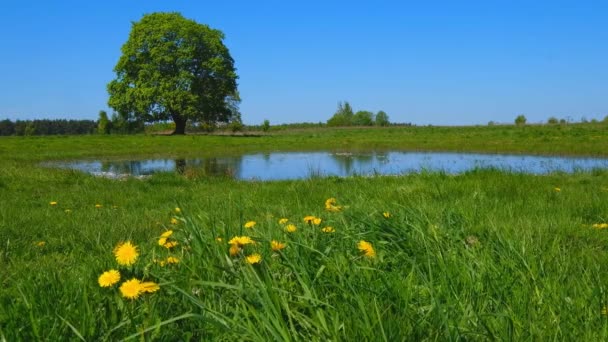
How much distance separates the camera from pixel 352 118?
84.9 m

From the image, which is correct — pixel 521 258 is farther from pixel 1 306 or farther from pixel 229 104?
pixel 229 104

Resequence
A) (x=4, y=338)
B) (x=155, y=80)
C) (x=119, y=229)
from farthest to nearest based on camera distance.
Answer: (x=155, y=80), (x=119, y=229), (x=4, y=338)

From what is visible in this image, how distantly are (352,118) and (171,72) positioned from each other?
4903cm

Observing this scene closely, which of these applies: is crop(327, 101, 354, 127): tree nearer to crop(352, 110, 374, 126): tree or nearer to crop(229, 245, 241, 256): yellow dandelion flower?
crop(352, 110, 374, 126): tree

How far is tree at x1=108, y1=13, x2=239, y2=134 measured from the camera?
3922 centimetres

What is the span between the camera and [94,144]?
30453 mm

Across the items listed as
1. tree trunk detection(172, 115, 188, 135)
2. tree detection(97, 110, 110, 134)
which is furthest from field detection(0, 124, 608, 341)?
tree detection(97, 110, 110, 134)

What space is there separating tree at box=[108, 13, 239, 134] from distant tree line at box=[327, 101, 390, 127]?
109ft

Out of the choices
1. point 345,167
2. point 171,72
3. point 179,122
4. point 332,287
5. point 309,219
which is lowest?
point 345,167

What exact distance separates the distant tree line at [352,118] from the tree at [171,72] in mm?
33094

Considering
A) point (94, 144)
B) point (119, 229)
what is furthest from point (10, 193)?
point (94, 144)

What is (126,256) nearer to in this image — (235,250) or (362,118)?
(235,250)

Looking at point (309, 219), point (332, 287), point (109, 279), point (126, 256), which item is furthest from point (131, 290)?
point (309, 219)

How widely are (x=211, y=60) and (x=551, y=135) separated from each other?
2742cm
